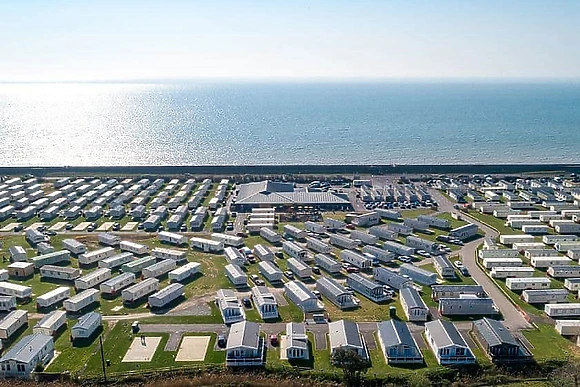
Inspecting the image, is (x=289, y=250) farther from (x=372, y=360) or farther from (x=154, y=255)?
(x=372, y=360)

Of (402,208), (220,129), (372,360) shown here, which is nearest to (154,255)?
(372,360)

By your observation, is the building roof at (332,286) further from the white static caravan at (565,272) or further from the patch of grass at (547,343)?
the white static caravan at (565,272)

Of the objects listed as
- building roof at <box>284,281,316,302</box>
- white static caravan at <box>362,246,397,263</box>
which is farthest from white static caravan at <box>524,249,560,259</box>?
building roof at <box>284,281,316,302</box>

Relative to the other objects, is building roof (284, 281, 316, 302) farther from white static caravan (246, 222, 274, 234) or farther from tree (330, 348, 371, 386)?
white static caravan (246, 222, 274, 234)

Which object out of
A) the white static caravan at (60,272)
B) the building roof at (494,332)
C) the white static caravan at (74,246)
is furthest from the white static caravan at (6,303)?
the building roof at (494,332)

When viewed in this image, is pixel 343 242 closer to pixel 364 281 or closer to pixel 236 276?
pixel 364 281

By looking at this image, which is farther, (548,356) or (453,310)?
(453,310)
